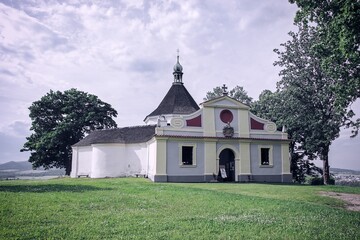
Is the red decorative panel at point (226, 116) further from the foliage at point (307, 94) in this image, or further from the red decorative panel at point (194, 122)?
the foliage at point (307, 94)

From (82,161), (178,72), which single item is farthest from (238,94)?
(82,161)

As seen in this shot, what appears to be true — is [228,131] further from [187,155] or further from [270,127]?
[270,127]

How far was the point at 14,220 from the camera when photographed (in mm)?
7832

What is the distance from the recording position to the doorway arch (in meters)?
28.7

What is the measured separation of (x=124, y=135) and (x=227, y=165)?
41.5ft

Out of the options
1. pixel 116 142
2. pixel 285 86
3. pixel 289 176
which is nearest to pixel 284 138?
pixel 289 176

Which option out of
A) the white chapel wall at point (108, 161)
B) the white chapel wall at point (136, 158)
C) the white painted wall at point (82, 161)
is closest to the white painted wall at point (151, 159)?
the white chapel wall at point (136, 158)

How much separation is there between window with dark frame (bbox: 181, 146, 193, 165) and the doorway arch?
3.55 m

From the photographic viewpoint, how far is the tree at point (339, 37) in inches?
599

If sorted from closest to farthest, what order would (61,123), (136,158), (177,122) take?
(177,122) → (136,158) → (61,123)

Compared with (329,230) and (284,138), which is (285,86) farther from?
(329,230)

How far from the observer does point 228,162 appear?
30062 millimetres

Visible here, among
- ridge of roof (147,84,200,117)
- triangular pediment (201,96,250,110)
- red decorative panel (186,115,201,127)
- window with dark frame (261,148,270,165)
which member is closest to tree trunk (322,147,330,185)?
window with dark frame (261,148,270,165)

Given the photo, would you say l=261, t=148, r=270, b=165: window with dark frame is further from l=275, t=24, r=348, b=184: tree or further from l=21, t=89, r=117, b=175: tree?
l=21, t=89, r=117, b=175: tree
